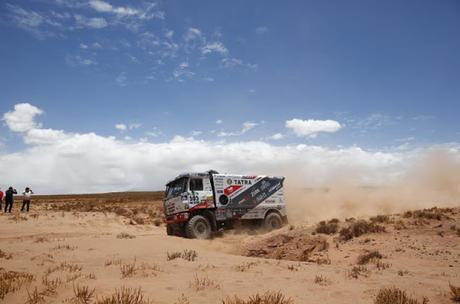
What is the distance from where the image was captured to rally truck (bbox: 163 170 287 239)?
55.2 feet

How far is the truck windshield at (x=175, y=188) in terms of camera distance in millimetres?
17000

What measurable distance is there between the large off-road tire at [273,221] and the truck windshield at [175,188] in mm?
5062

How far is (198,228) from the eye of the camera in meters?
16.8

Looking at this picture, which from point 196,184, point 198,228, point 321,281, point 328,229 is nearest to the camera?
point 321,281

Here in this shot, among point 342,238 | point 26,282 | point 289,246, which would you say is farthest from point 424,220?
point 26,282

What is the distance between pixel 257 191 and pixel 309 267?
10.0 meters

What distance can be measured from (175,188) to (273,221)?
5606mm

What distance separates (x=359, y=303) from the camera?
6215mm

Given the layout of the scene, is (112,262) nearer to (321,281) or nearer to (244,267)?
(244,267)

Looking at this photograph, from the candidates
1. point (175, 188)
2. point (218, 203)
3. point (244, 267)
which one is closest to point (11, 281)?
point (244, 267)

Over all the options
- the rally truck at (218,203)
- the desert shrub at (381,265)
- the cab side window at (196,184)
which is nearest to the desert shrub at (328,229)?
the rally truck at (218,203)

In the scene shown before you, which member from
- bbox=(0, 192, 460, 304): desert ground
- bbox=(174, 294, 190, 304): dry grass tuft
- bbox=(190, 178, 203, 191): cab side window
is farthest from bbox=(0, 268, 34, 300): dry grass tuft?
bbox=(190, 178, 203, 191): cab side window

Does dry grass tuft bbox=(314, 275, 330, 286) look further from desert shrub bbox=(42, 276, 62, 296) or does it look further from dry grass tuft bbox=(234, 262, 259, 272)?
desert shrub bbox=(42, 276, 62, 296)

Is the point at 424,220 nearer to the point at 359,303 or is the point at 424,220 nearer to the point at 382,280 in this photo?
the point at 382,280
